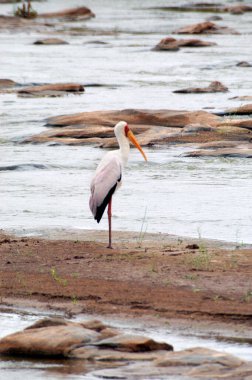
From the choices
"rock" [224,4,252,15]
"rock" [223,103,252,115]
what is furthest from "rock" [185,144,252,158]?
"rock" [224,4,252,15]

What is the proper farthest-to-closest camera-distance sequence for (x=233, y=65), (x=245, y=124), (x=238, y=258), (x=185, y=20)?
(x=185, y=20)
(x=233, y=65)
(x=245, y=124)
(x=238, y=258)

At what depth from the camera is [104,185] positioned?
11.2m

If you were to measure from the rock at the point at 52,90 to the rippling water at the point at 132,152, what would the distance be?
27 cm

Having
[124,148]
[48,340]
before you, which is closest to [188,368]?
[48,340]

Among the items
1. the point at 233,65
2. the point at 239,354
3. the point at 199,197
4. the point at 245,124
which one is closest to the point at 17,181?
the point at 199,197

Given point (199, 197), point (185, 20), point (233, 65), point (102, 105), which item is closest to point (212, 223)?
point (199, 197)

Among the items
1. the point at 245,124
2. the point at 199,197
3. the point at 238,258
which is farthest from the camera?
the point at 245,124

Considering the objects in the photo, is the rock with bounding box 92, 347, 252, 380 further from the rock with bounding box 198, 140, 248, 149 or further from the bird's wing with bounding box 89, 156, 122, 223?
the rock with bounding box 198, 140, 248, 149

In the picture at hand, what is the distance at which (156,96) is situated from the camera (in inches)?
1013

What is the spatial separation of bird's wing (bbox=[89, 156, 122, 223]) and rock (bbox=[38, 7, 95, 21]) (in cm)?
4012

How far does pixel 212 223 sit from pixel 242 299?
3.68m

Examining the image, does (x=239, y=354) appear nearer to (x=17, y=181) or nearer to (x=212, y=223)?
(x=212, y=223)

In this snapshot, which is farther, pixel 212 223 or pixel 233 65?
pixel 233 65

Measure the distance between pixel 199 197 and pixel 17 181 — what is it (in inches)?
103
